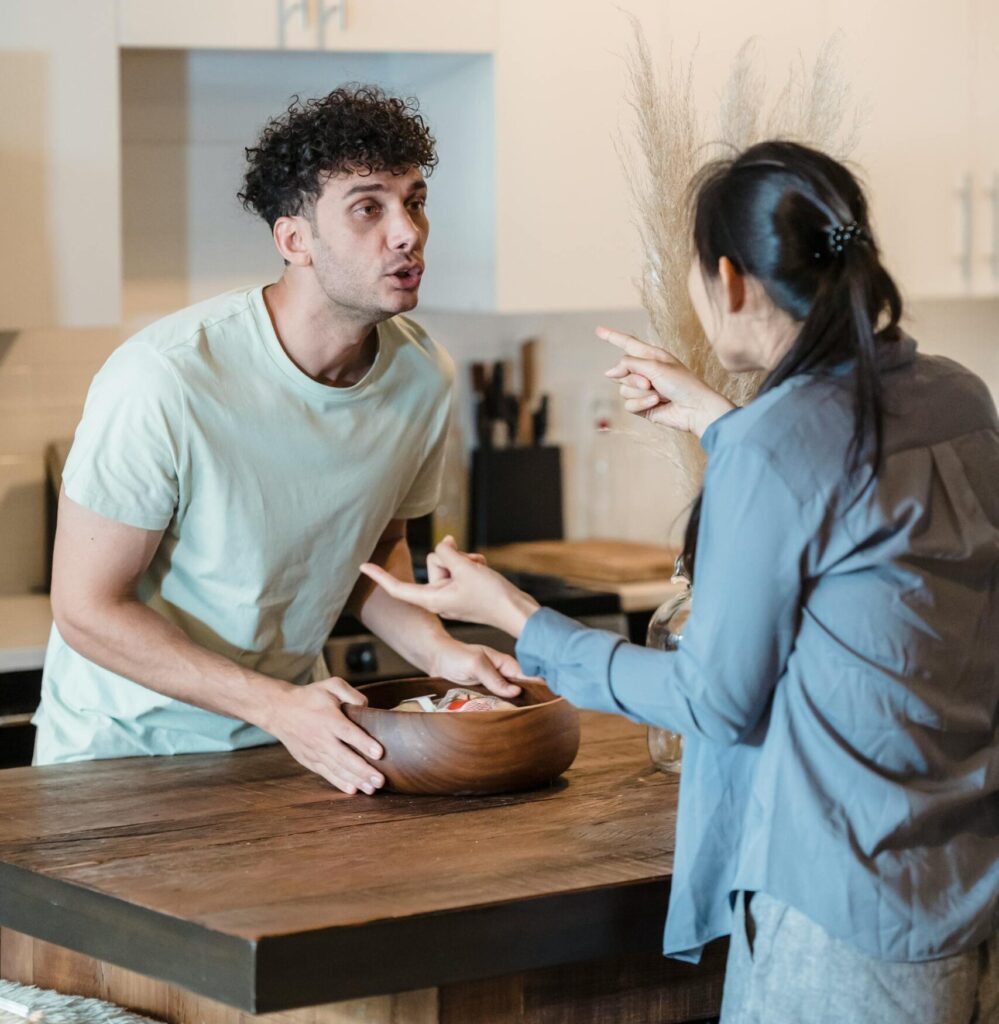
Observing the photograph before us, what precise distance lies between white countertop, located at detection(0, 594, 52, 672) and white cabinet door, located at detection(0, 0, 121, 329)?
59 centimetres

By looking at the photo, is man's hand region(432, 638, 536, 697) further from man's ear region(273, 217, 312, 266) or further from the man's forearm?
man's ear region(273, 217, 312, 266)

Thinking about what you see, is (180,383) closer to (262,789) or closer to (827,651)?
(262,789)

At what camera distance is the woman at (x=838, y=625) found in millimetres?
1321

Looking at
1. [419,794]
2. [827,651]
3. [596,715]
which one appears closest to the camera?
[827,651]

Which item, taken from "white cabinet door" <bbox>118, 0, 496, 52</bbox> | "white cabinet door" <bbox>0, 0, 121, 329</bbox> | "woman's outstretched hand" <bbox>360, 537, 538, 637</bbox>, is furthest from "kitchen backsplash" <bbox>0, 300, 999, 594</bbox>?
"woman's outstretched hand" <bbox>360, 537, 538, 637</bbox>

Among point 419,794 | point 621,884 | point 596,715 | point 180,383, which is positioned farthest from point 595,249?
point 621,884

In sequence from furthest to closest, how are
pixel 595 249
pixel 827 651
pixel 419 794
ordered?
Result: pixel 595 249 < pixel 419 794 < pixel 827 651

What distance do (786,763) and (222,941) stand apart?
520 mm

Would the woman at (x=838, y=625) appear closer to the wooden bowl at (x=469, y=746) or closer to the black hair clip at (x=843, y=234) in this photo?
the black hair clip at (x=843, y=234)

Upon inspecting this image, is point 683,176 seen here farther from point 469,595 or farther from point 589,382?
point 589,382

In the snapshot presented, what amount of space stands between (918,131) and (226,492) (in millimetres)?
2275

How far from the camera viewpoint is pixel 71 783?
1.92 meters

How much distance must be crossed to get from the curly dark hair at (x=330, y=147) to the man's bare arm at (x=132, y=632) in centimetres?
52

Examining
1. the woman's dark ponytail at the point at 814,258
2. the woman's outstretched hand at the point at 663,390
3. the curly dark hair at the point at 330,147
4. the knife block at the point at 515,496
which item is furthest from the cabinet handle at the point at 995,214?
the woman's dark ponytail at the point at 814,258
